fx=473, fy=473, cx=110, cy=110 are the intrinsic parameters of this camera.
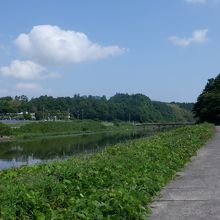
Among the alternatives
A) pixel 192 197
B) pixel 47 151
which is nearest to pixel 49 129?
pixel 47 151

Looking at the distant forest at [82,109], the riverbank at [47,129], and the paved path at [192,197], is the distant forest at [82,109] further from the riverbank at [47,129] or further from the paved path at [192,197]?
the paved path at [192,197]

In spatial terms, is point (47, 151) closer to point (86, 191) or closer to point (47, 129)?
point (86, 191)

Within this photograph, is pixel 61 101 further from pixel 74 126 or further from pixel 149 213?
pixel 149 213

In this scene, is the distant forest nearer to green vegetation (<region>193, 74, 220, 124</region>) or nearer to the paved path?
green vegetation (<region>193, 74, 220, 124</region>)

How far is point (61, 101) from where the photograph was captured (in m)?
183

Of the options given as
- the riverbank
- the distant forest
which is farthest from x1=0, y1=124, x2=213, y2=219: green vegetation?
the distant forest

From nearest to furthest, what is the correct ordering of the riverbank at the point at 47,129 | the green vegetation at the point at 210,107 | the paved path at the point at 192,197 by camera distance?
the paved path at the point at 192,197 < the green vegetation at the point at 210,107 < the riverbank at the point at 47,129

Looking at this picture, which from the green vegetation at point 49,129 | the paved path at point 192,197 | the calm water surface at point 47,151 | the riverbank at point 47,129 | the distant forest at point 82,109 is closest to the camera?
the paved path at point 192,197

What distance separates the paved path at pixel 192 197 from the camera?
280 inches

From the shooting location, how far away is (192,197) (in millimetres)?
8523

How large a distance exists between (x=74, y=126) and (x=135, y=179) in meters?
105

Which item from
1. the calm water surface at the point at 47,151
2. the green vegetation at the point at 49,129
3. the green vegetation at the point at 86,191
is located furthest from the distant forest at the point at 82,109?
the green vegetation at the point at 86,191

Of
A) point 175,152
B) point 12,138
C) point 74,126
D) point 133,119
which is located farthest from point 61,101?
point 175,152

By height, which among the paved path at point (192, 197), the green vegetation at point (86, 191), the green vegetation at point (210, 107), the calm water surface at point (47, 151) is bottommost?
the calm water surface at point (47, 151)
